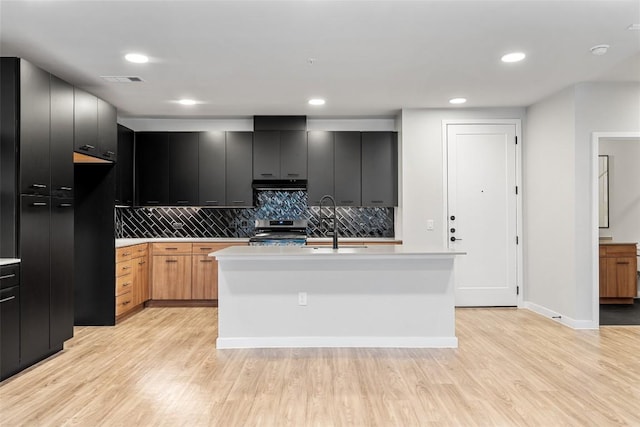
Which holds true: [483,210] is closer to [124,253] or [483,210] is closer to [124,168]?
[124,253]

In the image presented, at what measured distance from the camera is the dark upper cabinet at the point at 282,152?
5777 millimetres

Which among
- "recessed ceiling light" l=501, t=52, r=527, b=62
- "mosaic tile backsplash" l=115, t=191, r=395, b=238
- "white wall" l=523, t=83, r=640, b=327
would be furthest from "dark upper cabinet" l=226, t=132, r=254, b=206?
"white wall" l=523, t=83, r=640, b=327

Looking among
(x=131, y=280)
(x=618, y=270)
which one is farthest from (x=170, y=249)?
(x=618, y=270)

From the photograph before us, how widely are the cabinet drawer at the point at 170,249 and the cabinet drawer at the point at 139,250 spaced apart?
134 mm

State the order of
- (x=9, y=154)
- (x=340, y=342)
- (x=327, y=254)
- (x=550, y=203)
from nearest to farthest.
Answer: (x=9, y=154) < (x=327, y=254) < (x=340, y=342) < (x=550, y=203)

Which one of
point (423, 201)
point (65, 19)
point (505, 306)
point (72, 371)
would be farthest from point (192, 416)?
point (505, 306)

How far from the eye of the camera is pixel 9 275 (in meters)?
3.03

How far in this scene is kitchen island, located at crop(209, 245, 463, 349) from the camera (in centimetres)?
381

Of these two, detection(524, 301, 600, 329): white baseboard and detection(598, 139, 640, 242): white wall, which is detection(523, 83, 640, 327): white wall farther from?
detection(598, 139, 640, 242): white wall

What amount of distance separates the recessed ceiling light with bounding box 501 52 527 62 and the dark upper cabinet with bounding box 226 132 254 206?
3.34 metres

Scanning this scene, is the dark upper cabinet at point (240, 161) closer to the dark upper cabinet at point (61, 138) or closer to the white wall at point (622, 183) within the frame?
the dark upper cabinet at point (61, 138)

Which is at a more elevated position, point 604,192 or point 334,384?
point 604,192

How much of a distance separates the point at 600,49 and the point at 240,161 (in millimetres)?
4151

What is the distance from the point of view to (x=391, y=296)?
382cm
